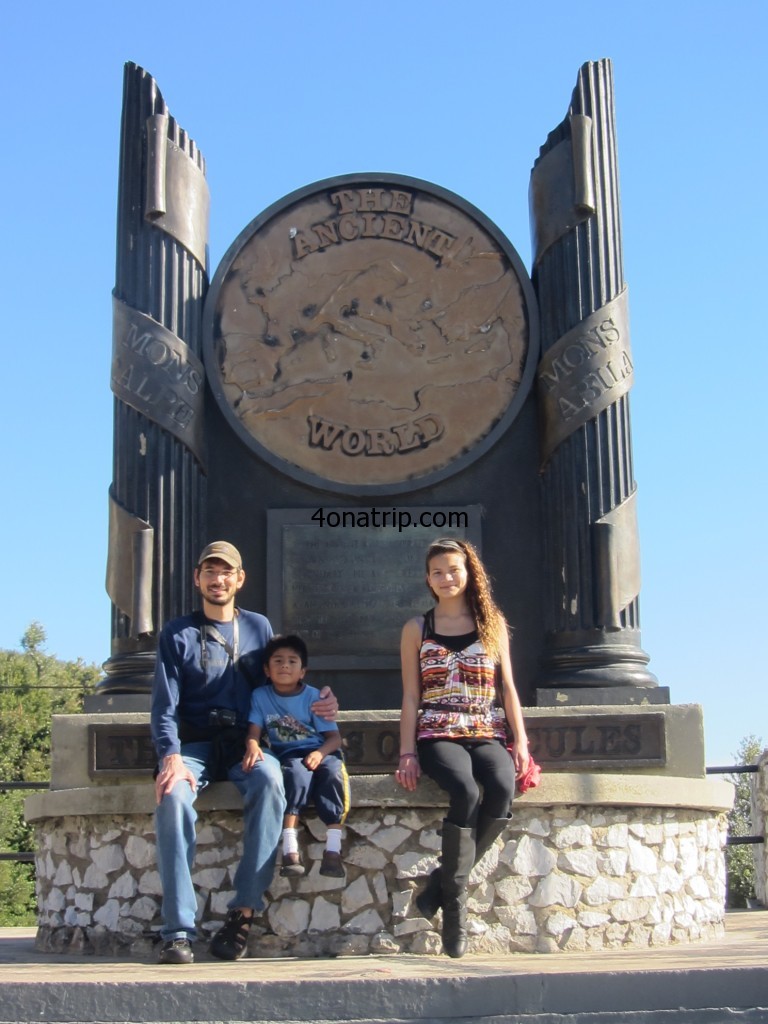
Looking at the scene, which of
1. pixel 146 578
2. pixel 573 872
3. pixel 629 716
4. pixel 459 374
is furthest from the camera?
pixel 459 374

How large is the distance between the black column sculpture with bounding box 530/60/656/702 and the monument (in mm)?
13

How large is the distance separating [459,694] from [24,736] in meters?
34.8

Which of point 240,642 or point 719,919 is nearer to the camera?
point 240,642

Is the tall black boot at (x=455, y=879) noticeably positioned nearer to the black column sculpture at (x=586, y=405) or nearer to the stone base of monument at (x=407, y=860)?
the stone base of monument at (x=407, y=860)

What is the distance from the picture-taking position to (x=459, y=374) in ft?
26.4

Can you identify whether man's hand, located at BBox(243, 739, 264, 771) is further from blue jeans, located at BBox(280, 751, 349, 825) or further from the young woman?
the young woman

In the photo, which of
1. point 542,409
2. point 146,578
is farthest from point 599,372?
point 146,578

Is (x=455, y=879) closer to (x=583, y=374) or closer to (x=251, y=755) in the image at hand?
(x=251, y=755)

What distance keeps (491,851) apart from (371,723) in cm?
88

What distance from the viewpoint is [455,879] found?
18.3 ft

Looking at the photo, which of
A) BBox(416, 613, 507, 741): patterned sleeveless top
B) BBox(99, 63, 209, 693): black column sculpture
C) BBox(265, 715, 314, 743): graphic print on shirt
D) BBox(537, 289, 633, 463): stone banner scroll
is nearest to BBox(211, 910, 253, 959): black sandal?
BBox(265, 715, 314, 743): graphic print on shirt

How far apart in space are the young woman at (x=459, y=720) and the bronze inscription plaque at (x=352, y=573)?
4.77 ft

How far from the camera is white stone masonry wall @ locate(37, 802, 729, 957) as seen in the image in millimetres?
6094

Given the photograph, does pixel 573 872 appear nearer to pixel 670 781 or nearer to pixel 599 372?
pixel 670 781
